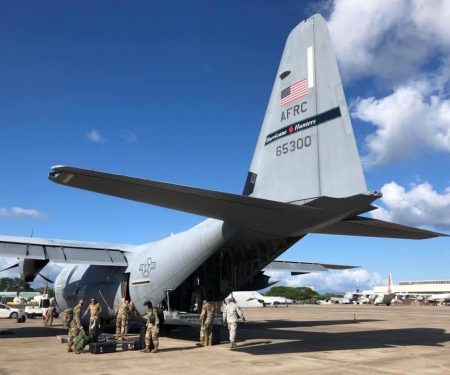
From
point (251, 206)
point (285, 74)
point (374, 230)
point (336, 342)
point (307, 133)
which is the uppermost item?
point (285, 74)

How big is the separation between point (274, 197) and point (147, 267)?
6.68m

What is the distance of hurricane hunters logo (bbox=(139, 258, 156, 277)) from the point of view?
53.7ft

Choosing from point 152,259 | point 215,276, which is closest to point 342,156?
point 215,276

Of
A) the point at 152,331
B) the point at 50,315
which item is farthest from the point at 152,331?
the point at 50,315

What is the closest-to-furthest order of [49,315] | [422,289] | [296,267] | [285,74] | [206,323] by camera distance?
[285,74]
[206,323]
[49,315]
[296,267]
[422,289]

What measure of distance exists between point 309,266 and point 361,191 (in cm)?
1686

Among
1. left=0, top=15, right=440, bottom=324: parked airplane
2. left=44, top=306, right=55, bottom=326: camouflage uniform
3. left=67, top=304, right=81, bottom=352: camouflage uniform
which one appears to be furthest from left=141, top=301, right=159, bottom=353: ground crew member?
left=44, top=306, right=55, bottom=326: camouflage uniform

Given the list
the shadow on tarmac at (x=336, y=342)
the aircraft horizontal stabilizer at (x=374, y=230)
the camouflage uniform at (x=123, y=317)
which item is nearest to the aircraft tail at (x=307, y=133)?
the aircraft horizontal stabilizer at (x=374, y=230)

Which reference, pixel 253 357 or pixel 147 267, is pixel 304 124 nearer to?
pixel 253 357

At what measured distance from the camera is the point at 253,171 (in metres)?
13.1

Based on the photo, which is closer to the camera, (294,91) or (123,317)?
(294,91)

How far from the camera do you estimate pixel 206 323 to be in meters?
13.9

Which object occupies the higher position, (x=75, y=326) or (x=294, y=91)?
(x=294, y=91)

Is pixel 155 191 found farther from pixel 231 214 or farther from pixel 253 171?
pixel 253 171
